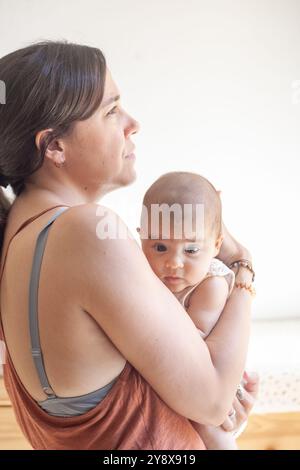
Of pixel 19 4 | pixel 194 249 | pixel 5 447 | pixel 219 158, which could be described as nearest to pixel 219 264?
pixel 194 249

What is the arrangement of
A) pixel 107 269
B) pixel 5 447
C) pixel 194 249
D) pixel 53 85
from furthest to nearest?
pixel 5 447, pixel 194 249, pixel 53 85, pixel 107 269

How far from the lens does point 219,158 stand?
175cm

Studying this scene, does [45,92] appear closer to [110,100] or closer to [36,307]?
[110,100]

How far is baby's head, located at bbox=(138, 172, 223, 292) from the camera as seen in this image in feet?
2.81

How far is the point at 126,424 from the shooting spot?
2.23ft

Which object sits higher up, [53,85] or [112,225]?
[53,85]

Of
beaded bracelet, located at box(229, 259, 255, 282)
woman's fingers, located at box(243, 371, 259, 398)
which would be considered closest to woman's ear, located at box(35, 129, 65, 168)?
beaded bracelet, located at box(229, 259, 255, 282)

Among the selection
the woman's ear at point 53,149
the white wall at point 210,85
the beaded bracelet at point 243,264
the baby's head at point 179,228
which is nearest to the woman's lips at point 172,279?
the baby's head at point 179,228

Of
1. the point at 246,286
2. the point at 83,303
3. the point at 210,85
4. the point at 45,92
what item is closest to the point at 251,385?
the point at 246,286

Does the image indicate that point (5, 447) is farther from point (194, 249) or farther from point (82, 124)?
point (82, 124)

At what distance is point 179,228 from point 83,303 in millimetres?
268

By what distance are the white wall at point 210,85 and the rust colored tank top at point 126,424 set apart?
3.51 ft
